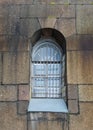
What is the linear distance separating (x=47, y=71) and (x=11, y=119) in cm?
165

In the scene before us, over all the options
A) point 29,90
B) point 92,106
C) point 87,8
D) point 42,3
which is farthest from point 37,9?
point 92,106

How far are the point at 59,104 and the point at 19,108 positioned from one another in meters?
1.01

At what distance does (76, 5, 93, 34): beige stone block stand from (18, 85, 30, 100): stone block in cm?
196

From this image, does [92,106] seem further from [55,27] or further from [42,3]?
[42,3]

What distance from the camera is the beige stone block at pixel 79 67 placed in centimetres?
925

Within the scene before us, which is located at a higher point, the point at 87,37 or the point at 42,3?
the point at 42,3

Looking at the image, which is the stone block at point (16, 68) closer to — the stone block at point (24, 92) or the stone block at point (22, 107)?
the stone block at point (24, 92)

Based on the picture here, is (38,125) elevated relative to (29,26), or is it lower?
lower

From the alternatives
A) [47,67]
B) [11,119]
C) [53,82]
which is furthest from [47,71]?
[11,119]

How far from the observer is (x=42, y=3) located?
977 cm

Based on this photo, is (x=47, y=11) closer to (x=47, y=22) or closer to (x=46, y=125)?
(x=47, y=22)

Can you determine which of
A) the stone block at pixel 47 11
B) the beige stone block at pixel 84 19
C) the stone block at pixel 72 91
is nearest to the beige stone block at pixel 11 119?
the stone block at pixel 72 91

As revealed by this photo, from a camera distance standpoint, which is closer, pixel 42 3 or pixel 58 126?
pixel 58 126

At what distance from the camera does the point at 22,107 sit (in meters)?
9.12
